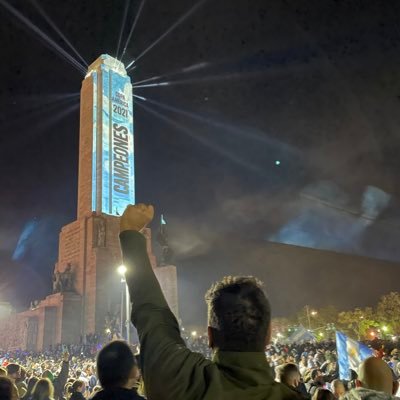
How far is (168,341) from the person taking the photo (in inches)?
55.6

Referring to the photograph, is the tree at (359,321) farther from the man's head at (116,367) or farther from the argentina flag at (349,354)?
the man's head at (116,367)

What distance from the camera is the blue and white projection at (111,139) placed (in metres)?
44.3

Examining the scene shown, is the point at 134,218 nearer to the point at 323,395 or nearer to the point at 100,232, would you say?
the point at 323,395

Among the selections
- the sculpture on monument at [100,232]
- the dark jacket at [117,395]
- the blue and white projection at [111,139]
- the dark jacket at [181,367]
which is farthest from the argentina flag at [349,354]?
the blue and white projection at [111,139]

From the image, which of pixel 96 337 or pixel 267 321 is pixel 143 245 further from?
pixel 96 337

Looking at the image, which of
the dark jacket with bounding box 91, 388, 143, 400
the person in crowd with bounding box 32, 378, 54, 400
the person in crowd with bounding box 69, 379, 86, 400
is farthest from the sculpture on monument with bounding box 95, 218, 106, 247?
the dark jacket with bounding box 91, 388, 143, 400

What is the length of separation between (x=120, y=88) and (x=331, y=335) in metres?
50.1

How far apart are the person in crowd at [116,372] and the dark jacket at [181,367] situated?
5.92ft

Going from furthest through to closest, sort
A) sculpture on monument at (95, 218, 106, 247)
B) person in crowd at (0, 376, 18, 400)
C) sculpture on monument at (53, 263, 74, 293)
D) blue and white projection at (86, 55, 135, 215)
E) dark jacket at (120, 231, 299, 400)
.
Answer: blue and white projection at (86, 55, 135, 215) → sculpture on monument at (95, 218, 106, 247) → sculpture on monument at (53, 263, 74, 293) → person in crowd at (0, 376, 18, 400) → dark jacket at (120, 231, 299, 400)

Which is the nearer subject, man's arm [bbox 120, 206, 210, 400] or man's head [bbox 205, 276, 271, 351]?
man's arm [bbox 120, 206, 210, 400]

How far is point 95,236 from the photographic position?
1619 inches

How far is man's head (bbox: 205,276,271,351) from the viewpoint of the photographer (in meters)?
1.51

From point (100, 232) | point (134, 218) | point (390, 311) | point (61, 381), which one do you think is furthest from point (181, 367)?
point (390, 311)

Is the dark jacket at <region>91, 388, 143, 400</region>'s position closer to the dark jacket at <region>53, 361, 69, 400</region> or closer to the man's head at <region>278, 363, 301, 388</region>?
the man's head at <region>278, 363, 301, 388</region>
